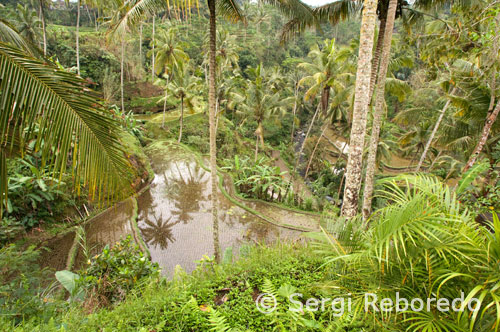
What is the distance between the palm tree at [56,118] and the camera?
170cm

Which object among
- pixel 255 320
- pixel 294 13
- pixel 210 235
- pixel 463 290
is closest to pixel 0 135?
pixel 255 320

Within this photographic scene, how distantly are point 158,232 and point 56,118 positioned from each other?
7328mm

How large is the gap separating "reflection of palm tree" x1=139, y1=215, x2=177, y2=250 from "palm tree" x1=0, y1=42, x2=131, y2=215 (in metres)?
6.40

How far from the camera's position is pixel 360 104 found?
4.39 metres

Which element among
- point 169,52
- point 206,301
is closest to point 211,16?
point 206,301

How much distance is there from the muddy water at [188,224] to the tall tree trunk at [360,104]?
341 cm

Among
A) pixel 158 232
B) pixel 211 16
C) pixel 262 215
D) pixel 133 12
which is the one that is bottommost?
pixel 158 232

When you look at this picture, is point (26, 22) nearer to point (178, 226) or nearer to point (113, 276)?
point (178, 226)

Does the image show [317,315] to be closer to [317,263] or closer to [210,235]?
[317,263]

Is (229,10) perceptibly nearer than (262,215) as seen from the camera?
Yes

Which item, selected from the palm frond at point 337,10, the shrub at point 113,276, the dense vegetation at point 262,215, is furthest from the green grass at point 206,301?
the palm frond at point 337,10

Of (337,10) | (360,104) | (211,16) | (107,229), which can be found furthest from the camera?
(107,229)

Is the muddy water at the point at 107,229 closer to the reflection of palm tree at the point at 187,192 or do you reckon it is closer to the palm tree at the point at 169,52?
the reflection of palm tree at the point at 187,192

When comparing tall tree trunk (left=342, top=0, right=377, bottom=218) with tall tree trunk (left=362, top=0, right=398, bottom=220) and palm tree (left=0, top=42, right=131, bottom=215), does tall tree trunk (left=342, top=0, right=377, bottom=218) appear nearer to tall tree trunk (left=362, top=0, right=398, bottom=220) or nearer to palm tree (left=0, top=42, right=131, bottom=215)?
tall tree trunk (left=362, top=0, right=398, bottom=220)
